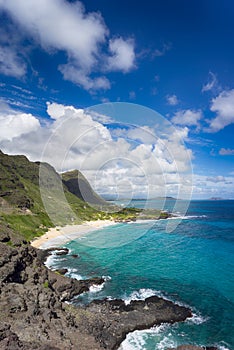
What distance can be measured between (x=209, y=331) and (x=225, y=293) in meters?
10.1

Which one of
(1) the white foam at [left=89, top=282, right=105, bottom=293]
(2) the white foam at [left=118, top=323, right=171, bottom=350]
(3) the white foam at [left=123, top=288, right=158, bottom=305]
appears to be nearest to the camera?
(2) the white foam at [left=118, top=323, right=171, bottom=350]

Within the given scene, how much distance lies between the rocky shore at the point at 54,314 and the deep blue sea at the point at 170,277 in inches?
58.8

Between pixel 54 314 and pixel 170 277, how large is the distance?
71.9 feet

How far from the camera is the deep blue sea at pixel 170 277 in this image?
21406mm

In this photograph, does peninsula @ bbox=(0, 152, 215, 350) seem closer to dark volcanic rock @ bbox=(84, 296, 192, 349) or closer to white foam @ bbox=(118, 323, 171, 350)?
dark volcanic rock @ bbox=(84, 296, 192, 349)

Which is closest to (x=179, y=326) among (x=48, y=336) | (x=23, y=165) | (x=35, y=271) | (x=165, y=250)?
(x=48, y=336)

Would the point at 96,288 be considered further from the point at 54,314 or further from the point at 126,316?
the point at 54,314

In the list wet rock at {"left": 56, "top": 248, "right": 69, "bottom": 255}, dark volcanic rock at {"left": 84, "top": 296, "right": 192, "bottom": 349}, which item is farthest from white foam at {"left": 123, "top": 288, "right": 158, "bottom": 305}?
wet rock at {"left": 56, "top": 248, "right": 69, "bottom": 255}

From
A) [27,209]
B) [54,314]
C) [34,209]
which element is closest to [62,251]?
[54,314]

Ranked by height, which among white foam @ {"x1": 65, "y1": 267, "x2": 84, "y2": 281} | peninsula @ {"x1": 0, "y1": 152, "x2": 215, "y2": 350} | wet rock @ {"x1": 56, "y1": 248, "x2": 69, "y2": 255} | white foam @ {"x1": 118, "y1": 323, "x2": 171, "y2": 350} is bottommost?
wet rock @ {"x1": 56, "y1": 248, "x2": 69, "y2": 255}

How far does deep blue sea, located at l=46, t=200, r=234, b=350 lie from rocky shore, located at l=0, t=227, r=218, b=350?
149 cm

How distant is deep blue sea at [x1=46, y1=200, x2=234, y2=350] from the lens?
21.4m

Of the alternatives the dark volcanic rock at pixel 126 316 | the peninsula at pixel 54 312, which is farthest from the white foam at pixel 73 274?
the dark volcanic rock at pixel 126 316

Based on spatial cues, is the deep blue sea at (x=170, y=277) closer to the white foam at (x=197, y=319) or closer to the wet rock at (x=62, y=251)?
the white foam at (x=197, y=319)
